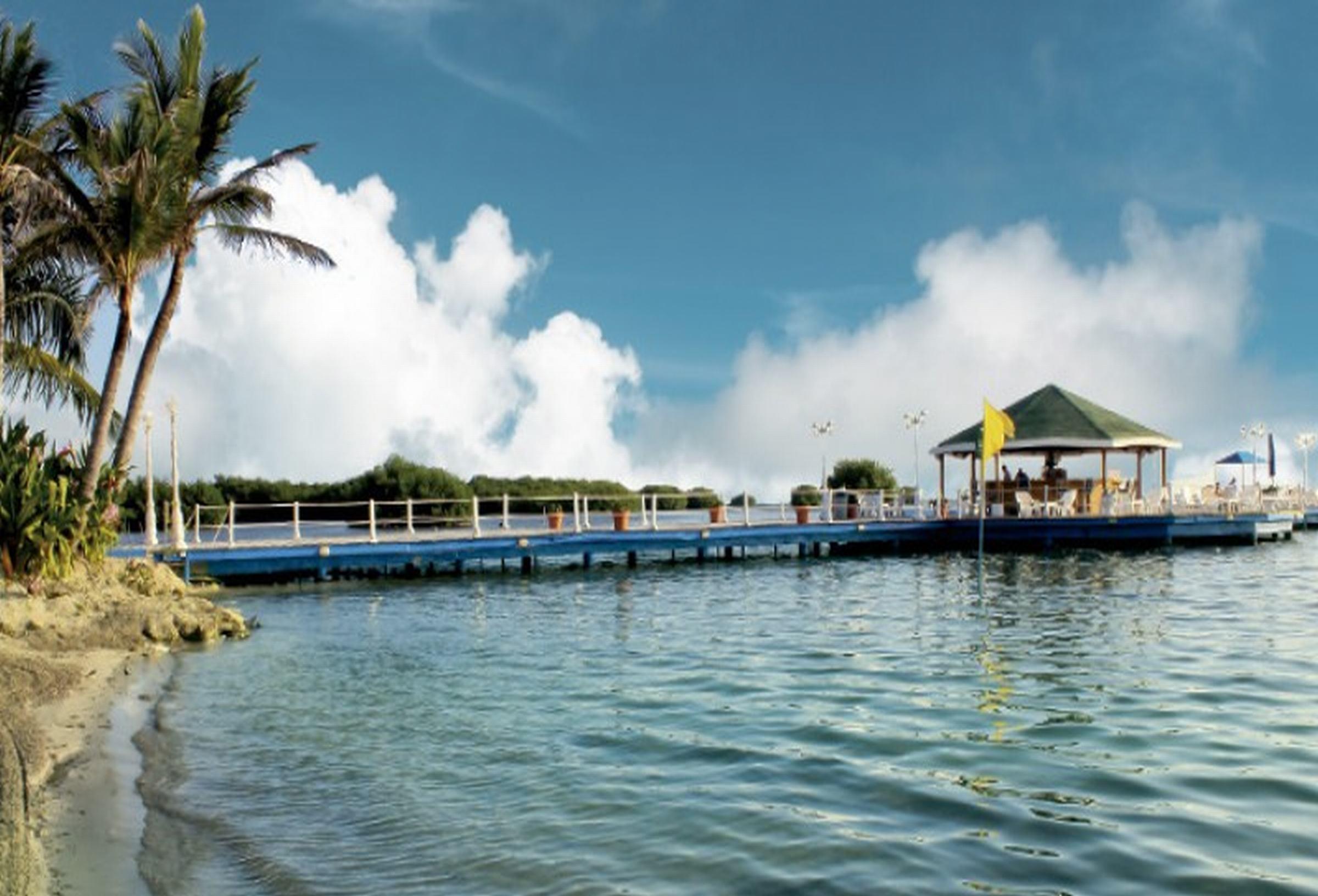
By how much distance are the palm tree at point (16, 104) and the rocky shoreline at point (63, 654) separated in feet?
17.7

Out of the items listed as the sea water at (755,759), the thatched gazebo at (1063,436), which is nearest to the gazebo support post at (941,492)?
the thatched gazebo at (1063,436)

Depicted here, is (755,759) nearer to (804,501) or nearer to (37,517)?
(37,517)

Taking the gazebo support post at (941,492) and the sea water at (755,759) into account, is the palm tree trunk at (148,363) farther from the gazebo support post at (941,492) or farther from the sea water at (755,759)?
the gazebo support post at (941,492)

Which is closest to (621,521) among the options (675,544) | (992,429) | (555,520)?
(675,544)

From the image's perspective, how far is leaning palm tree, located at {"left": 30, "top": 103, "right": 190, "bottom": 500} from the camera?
2109 centimetres

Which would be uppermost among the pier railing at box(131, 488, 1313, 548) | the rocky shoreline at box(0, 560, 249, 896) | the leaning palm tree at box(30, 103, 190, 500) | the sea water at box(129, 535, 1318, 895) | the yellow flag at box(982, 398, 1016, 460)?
the leaning palm tree at box(30, 103, 190, 500)

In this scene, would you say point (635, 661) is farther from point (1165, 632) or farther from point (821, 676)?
point (1165, 632)

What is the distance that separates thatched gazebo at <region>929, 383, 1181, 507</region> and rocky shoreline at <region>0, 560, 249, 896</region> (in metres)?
23.7

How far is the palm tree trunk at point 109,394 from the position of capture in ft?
68.7

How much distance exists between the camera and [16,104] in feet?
66.1

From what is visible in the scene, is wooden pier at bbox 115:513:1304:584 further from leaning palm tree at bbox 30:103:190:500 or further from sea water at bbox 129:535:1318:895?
sea water at bbox 129:535:1318:895

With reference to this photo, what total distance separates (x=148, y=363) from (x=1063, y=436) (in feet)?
84.1

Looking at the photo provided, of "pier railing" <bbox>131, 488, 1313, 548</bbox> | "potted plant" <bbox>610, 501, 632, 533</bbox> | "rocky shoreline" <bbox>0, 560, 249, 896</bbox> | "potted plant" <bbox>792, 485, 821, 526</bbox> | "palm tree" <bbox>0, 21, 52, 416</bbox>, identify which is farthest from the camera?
"potted plant" <bbox>792, 485, 821, 526</bbox>

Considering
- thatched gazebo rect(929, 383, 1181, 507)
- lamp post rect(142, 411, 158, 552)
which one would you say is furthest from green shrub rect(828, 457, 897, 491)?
lamp post rect(142, 411, 158, 552)
